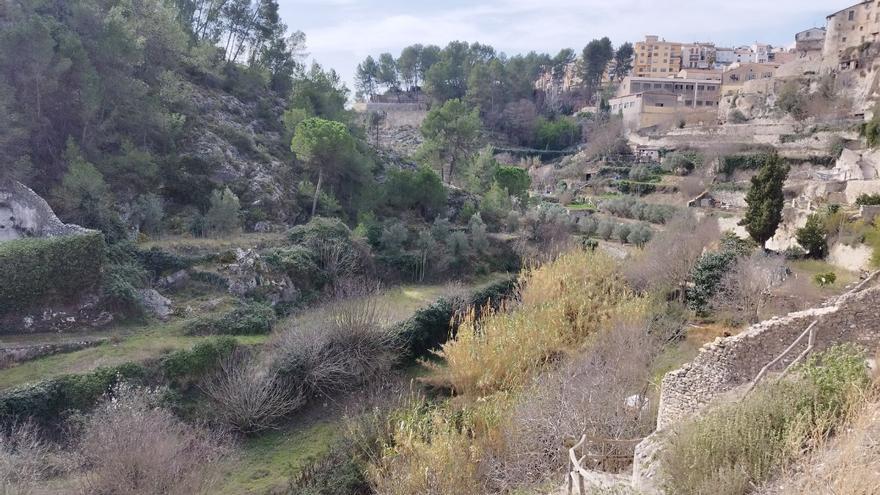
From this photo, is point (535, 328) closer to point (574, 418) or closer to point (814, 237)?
point (574, 418)

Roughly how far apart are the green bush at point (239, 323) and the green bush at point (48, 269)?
3.20 meters

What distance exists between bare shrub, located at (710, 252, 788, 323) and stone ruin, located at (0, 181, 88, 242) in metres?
20.0

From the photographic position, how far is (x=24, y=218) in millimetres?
17531

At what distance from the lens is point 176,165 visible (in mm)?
25469

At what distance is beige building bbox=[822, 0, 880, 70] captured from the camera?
45062 millimetres

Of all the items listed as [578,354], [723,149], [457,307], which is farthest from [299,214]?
[723,149]

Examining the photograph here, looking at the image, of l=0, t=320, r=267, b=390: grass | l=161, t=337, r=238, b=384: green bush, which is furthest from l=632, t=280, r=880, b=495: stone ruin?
l=0, t=320, r=267, b=390: grass

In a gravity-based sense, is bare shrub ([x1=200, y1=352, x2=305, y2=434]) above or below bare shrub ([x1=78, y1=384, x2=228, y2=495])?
below

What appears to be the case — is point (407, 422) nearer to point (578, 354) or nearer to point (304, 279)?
point (578, 354)

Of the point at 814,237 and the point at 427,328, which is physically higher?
the point at 814,237

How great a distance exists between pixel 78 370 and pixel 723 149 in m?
39.8

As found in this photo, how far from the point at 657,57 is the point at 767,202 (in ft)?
215

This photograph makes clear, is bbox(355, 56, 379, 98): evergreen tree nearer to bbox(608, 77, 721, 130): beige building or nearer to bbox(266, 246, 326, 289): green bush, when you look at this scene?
bbox(608, 77, 721, 130): beige building

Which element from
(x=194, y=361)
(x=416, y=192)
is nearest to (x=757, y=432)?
(x=194, y=361)
